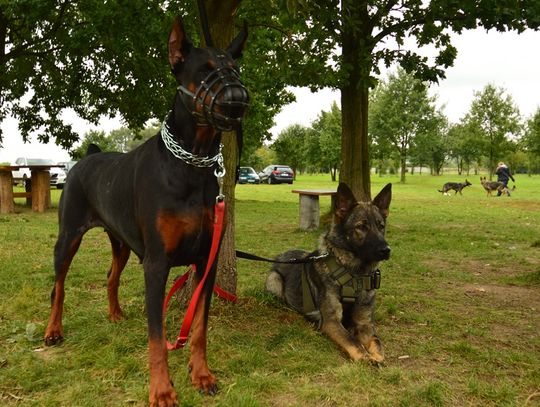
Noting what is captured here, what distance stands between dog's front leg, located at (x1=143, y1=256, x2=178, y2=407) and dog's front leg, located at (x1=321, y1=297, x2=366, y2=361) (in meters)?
1.66

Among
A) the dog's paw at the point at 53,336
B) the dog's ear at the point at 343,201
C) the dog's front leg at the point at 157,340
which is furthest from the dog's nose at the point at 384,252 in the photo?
the dog's paw at the point at 53,336

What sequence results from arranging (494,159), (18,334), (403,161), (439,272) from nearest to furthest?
(18,334) < (439,272) < (494,159) < (403,161)

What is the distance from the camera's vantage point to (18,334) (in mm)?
4551

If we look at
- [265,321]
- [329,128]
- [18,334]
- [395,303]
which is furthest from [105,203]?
[329,128]

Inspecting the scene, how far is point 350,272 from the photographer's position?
467 centimetres

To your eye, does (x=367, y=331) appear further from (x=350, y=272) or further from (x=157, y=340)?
(x=157, y=340)

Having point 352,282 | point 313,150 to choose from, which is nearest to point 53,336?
point 352,282

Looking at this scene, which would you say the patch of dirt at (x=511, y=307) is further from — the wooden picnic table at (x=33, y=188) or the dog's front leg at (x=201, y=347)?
the wooden picnic table at (x=33, y=188)

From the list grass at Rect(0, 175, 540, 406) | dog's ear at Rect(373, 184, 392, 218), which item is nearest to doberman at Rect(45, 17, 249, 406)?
grass at Rect(0, 175, 540, 406)

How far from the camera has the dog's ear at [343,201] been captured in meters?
4.66

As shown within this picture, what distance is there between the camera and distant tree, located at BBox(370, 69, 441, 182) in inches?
1997

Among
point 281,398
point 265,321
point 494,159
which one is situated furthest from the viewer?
point 494,159

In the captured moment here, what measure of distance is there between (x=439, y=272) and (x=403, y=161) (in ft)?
148

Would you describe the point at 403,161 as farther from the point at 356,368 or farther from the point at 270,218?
the point at 356,368
